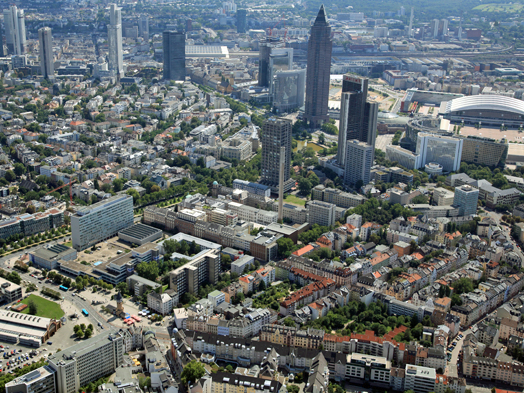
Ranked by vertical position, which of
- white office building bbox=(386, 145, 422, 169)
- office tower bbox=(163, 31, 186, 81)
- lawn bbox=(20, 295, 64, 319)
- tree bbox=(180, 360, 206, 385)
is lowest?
lawn bbox=(20, 295, 64, 319)

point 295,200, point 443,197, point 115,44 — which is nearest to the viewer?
point 443,197

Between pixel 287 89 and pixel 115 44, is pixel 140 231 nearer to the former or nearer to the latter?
pixel 287 89

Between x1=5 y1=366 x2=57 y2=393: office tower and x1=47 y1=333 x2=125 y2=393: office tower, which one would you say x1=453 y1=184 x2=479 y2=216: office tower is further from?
x1=5 y1=366 x2=57 y2=393: office tower

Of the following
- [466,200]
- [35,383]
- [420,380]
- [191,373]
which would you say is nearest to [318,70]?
[466,200]

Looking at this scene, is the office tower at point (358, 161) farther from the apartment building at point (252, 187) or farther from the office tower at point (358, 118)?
the apartment building at point (252, 187)

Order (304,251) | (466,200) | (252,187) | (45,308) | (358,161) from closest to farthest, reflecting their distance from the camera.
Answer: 1. (45,308)
2. (304,251)
3. (466,200)
4. (252,187)
5. (358,161)

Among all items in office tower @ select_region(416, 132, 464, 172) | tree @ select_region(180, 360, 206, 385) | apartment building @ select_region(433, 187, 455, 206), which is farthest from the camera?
office tower @ select_region(416, 132, 464, 172)

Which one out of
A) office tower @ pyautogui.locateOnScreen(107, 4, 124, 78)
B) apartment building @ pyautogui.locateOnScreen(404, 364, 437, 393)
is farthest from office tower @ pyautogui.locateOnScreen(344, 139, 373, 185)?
office tower @ pyautogui.locateOnScreen(107, 4, 124, 78)
